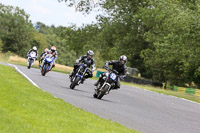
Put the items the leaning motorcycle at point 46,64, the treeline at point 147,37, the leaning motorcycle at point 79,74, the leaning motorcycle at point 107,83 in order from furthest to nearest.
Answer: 1. the treeline at point 147,37
2. the leaning motorcycle at point 46,64
3. the leaning motorcycle at point 79,74
4. the leaning motorcycle at point 107,83

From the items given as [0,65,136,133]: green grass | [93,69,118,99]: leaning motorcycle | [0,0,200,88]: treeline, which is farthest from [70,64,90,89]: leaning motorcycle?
[0,0,200,88]: treeline

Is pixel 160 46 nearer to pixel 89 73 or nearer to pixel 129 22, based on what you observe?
pixel 129 22

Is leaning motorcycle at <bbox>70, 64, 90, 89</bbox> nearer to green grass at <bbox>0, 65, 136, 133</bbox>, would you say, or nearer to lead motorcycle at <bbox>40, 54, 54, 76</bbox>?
lead motorcycle at <bbox>40, 54, 54, 76</bbox>

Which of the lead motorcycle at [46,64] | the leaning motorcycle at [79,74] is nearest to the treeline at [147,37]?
the lead motorcycle at [46,64]

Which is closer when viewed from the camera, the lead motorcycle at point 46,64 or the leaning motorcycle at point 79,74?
the leaning motorcycle at point 79,74

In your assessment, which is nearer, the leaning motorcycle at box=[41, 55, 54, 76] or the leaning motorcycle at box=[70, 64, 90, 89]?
the leaning motorcycle at box=[70, 64, 90, 89]

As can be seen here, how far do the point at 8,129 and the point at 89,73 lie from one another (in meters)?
12.5

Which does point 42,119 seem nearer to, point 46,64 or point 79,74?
point 79,74

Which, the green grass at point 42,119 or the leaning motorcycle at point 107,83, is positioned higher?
the leaning motorcycle at point 107,83

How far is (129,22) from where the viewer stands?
5372 cm

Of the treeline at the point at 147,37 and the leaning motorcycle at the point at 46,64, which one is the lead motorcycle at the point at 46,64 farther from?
the treeline at the point at 147,37

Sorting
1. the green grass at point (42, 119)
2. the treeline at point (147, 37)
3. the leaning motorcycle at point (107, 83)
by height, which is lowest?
the green grass at point (42, 119)

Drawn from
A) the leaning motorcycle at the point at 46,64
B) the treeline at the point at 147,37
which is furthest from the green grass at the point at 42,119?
the treeline at the point at 147,37

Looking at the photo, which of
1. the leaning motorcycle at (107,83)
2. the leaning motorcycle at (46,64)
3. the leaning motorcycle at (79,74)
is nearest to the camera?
the leaning motorcycle at (107,83)
